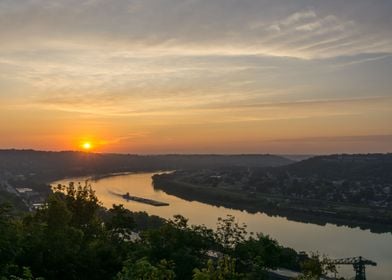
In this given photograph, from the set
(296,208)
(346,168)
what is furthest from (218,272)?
(346,168)

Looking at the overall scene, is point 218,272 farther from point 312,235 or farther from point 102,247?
point 312,235

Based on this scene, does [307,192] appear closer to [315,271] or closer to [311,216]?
[311,216]

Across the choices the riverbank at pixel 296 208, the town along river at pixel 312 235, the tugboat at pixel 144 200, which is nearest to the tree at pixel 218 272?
the town along river at pixel 312 235

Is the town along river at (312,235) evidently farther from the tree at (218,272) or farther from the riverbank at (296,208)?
the tree at (218,272)

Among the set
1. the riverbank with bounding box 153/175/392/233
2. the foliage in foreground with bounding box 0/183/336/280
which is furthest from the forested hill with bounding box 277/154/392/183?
the foliage in foreground with bounding box 0/183/336/280

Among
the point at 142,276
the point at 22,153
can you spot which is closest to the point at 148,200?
the point at 142,276

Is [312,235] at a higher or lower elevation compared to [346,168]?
lower

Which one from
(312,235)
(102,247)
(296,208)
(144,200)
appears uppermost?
(102,247)
